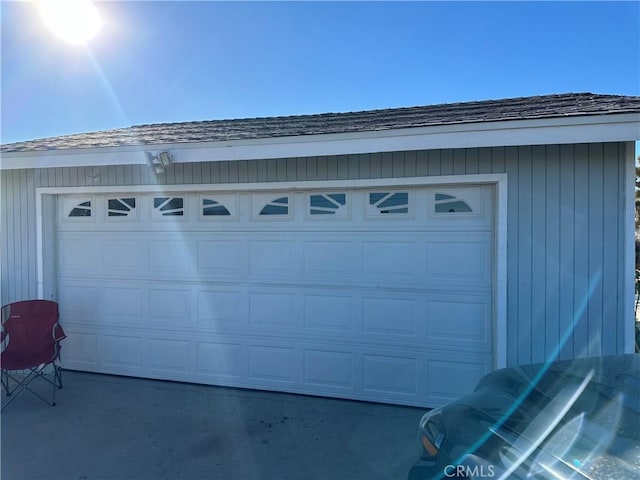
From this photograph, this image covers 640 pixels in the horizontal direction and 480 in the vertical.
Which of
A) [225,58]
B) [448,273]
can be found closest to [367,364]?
[448,273]

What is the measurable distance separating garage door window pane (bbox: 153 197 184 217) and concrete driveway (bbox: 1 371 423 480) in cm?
196

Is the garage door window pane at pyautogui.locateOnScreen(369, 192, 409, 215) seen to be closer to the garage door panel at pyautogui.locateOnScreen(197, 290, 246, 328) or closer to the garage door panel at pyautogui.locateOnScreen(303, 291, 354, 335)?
the garage door panel at pyautogui.locateOnScreen(303, 291, 354, 335)

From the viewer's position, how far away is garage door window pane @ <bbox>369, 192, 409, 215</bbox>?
414cm

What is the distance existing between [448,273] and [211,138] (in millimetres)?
2727

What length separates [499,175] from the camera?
12.4ft

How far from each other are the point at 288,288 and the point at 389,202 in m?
1.41

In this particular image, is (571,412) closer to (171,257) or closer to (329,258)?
(329,258)

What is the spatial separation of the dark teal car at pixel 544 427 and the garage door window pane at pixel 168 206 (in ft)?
11.9

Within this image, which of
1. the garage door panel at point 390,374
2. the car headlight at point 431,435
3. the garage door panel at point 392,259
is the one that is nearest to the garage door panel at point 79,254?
the garage door panel at point 392,259

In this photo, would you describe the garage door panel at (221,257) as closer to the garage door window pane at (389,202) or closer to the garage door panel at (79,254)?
the garage door panel at (79,254)

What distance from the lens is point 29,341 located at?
457 centimetres

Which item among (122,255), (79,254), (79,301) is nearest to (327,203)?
(122,255)

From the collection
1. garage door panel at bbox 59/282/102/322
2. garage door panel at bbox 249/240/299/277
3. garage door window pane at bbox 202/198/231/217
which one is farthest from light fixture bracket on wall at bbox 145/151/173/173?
garage door panel at bbox 59/282/102/322

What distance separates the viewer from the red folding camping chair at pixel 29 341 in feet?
14.0
